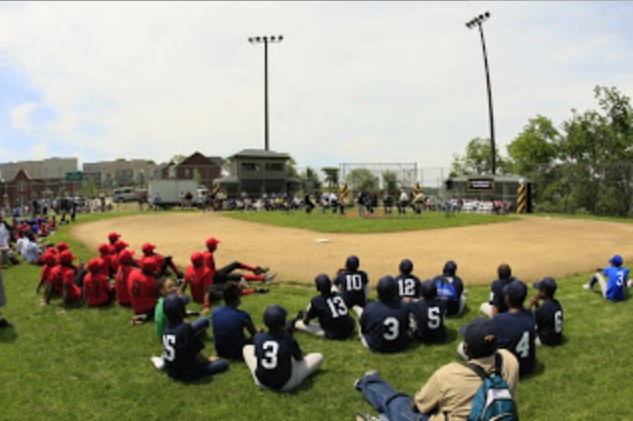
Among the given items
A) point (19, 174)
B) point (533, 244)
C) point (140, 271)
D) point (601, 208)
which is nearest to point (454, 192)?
point (601, 208)

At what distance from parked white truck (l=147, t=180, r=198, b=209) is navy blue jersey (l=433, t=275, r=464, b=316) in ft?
123

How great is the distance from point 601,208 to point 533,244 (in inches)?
865

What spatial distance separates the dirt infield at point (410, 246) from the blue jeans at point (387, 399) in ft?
20.3

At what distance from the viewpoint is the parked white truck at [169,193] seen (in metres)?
44.0

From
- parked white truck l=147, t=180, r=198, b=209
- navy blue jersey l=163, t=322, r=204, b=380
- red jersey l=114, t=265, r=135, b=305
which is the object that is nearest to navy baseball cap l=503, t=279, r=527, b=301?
navy blue jersey l=163, t=322, r=204, b=380

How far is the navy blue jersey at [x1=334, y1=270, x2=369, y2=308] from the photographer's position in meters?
8.94

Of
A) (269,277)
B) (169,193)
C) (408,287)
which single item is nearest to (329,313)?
(408,287)

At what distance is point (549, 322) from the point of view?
24.0 feet

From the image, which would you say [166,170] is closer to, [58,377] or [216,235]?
[216,235]

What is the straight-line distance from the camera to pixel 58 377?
6.83 metres

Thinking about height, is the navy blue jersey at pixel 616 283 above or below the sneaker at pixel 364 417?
above

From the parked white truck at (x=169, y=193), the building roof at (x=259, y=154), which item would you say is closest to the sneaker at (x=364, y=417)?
the parked white truck at (x=169, y=193)

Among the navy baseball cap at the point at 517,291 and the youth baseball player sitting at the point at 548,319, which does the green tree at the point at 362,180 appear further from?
the navy baseball cap at the point at 517,291

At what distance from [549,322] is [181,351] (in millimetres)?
5512
